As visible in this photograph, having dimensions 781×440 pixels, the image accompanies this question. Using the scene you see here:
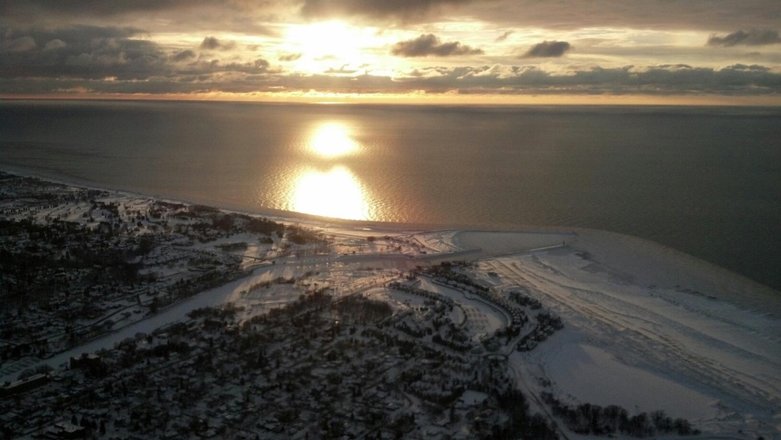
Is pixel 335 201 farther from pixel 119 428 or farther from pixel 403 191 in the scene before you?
pixel 119 428

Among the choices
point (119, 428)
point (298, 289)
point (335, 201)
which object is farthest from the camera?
point (335, 201)

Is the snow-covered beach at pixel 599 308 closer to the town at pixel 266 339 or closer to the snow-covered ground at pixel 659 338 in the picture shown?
the snow-covered ground at pixel 659 338

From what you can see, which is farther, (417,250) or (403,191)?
(403,191)

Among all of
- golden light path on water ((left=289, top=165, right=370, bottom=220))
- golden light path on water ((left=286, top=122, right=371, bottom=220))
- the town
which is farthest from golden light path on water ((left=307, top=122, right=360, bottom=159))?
the town

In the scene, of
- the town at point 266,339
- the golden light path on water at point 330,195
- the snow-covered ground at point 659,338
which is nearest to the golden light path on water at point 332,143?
the golden light path on water at point 330,195

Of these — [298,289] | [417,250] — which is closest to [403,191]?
[417,250]
